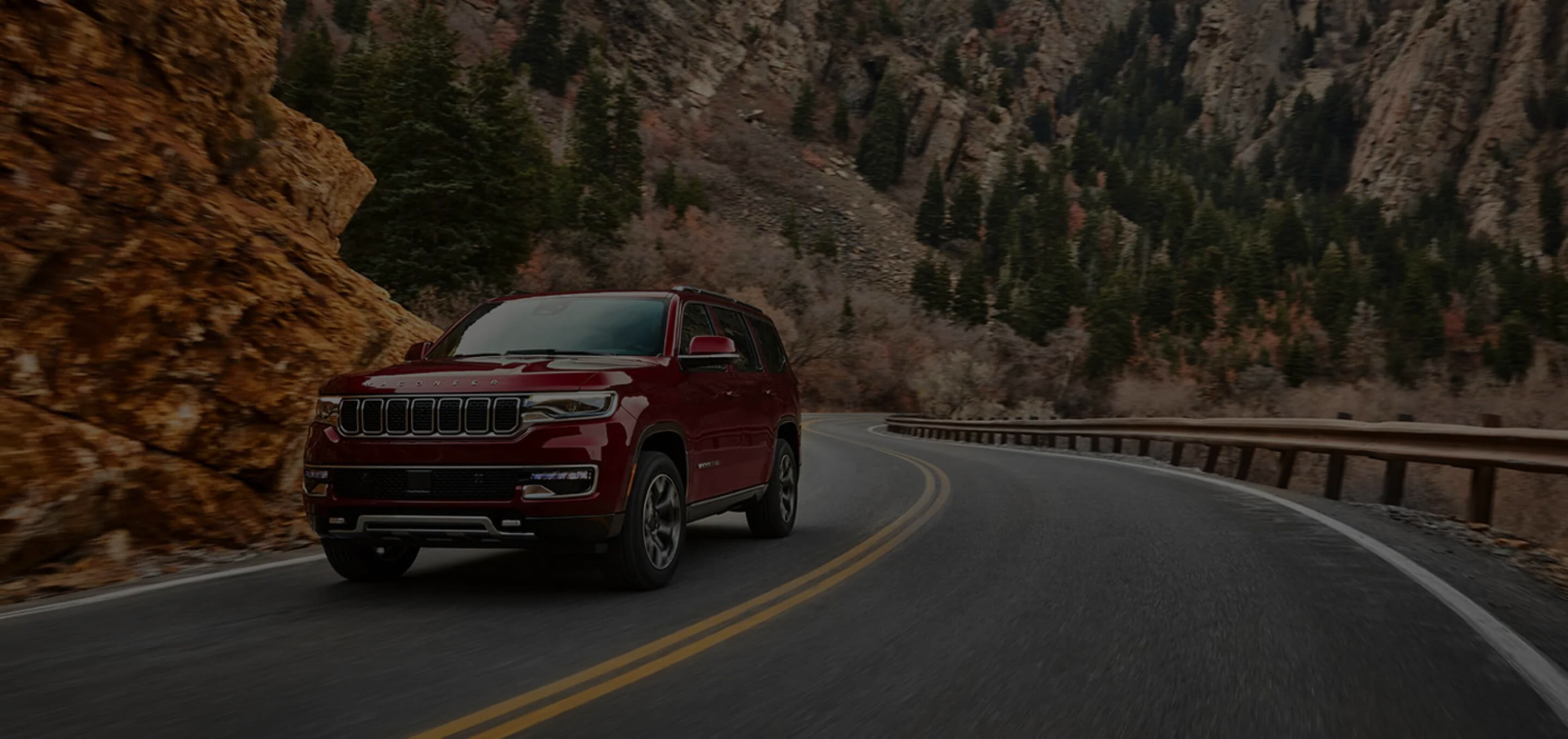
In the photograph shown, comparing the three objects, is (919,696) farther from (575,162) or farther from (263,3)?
(575,162)

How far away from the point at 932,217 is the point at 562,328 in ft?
422

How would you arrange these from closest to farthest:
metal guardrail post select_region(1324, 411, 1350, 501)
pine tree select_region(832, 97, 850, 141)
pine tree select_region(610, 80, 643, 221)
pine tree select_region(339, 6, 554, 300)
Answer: metal guardrail post select_region(1324, 411, 1350, 501)
pine tree select_region(339, 6, 554, 300)
pine tree select_region(610, 80, 643, 221)
pine tree select_region(832, 97, 850, 141)

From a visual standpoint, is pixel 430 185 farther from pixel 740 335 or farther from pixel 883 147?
pixel 883 147

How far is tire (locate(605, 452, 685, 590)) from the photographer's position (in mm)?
6215

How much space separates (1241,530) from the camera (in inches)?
357

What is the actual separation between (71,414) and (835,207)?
391 feet

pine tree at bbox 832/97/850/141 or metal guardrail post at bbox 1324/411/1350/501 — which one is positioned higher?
pine tree at bbox 832/97/850/141

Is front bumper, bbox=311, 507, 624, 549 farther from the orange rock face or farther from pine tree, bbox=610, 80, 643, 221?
pine tree, bbox=610, 80, 643, 221

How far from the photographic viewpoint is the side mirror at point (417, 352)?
23.5 feet

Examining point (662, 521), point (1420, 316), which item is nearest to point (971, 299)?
point (1420, 316)

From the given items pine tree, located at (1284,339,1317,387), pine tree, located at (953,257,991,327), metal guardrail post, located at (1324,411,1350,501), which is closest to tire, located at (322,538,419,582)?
metal guardrail post, located at (1324,411,1350,501)

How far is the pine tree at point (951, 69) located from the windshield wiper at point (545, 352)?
162m

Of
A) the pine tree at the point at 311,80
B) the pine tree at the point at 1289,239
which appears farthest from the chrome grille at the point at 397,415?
the pine tree at the point at 1289,239

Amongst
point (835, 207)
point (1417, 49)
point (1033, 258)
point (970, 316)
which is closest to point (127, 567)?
point (970, 316)
